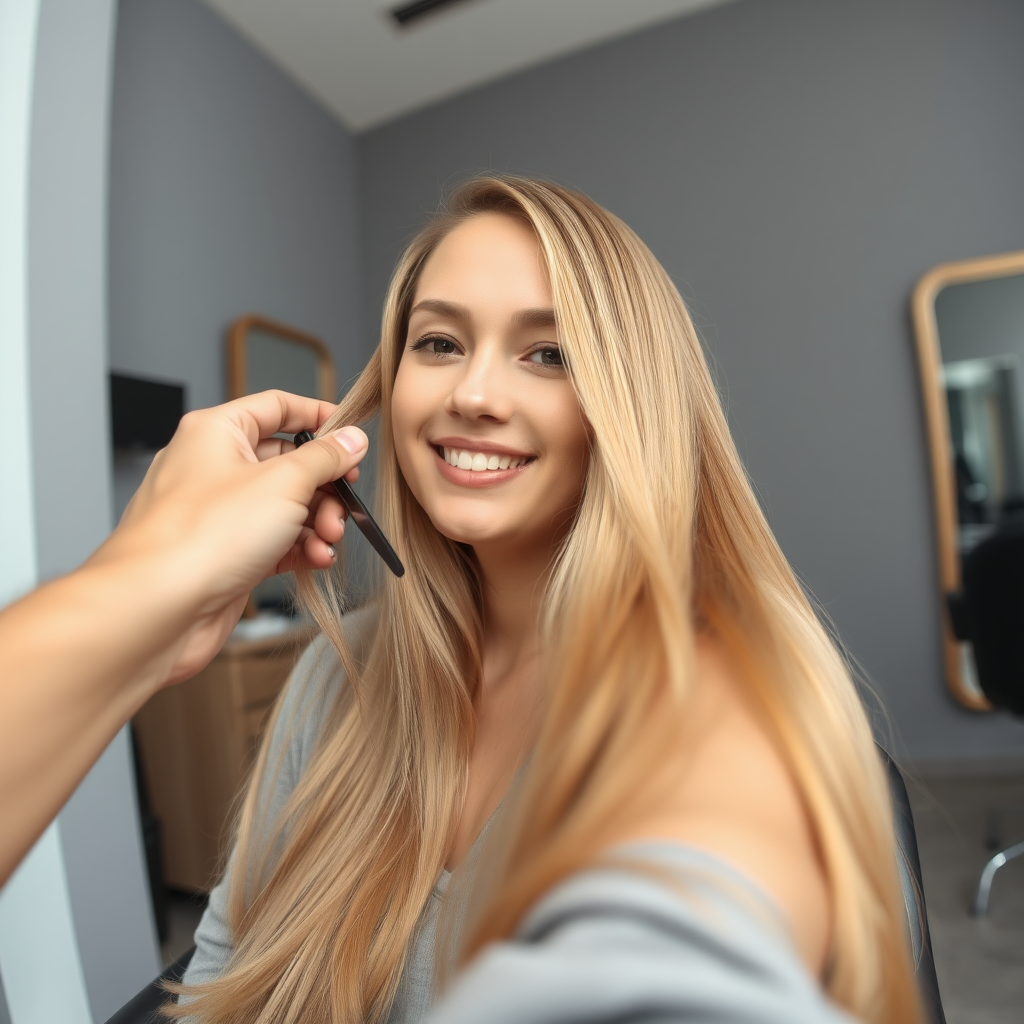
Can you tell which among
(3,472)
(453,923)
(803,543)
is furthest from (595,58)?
(453,923)

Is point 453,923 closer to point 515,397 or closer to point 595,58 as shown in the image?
point 515,397

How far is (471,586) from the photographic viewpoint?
1.14m

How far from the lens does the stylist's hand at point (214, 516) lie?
0.57 meters

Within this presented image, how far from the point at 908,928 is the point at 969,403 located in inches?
109

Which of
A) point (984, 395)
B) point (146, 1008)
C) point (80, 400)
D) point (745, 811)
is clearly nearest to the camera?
point (745, 811)

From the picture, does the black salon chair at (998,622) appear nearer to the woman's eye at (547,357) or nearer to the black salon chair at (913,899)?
the black salon chair at (913,899)

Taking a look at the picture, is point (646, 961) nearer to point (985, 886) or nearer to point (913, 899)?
point (913, 899)

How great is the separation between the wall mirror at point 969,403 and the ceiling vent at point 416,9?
2.19m

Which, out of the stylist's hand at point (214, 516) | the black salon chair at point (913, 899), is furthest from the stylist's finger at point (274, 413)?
the black salon chair at point (913, 899)

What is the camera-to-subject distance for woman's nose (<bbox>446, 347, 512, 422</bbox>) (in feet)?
2.88

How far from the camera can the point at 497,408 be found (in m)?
0.88

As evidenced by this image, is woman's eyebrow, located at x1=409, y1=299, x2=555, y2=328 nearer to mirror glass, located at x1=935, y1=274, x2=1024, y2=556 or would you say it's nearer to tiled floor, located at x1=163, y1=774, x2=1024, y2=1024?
tiled floor, located at x1=163, y1=774, x2=1024, y2=1024

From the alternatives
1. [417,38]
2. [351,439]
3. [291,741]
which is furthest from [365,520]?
[417,38]

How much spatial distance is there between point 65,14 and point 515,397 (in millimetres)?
1412
